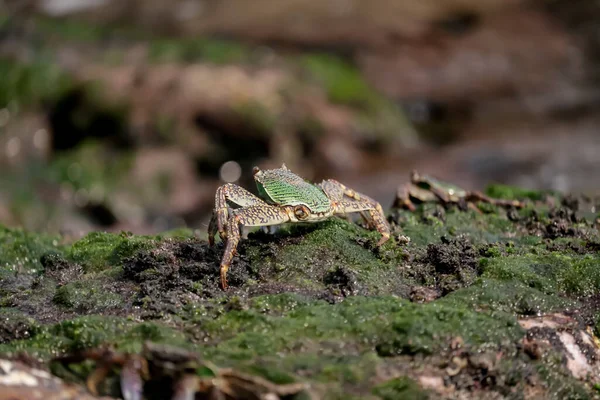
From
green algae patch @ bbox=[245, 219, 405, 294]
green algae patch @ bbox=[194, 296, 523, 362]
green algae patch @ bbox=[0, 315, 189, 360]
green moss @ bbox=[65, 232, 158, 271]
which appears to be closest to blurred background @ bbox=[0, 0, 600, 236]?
green moss @ bbox=[65, 232, 158, 271]

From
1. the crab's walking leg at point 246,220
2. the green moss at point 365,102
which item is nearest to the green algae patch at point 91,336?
the crab's walking leg at point 246,220

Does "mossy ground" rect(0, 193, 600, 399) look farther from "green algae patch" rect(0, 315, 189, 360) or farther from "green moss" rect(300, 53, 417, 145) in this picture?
"green moss" rect(300, 53, 417, 145)

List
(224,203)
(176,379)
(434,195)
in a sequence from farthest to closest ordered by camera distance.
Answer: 1. (434,195)
2. (224,203)
3. (176,379)

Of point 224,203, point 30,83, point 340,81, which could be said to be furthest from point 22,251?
point 340,81

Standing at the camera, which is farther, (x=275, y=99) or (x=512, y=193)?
(x=275, y=99)

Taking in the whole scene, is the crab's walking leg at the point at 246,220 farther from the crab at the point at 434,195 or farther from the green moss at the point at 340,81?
the green moss at the point at 340,81

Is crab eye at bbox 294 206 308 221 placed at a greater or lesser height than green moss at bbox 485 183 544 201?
lesser

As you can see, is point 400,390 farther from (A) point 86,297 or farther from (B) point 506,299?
(A) point 86,297

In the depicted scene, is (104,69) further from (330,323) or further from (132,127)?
(330,323)

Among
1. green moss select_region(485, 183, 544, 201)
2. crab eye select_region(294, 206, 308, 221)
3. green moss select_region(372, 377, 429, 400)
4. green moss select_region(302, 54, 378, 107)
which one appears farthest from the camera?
green moss select_region(302, 54, 378, 107)
